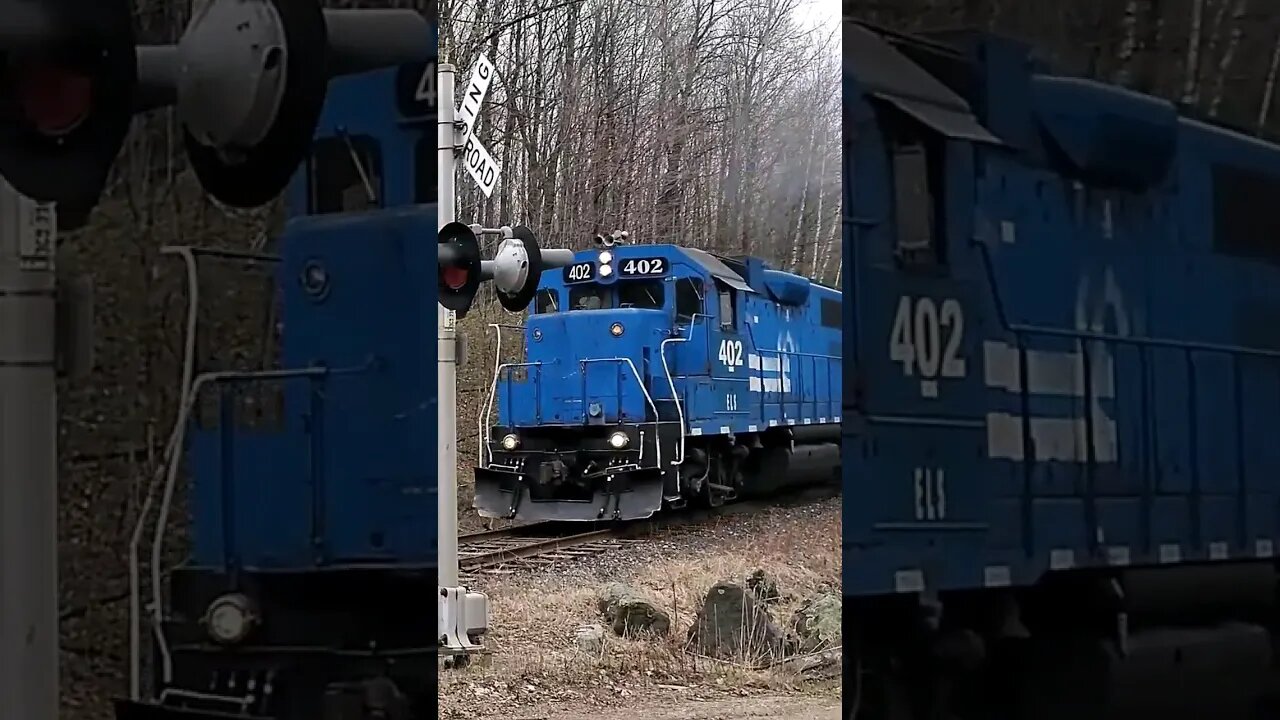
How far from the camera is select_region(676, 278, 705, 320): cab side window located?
13.1 metres

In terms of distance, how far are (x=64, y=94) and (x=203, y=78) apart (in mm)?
231

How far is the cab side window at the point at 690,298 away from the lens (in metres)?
13.1

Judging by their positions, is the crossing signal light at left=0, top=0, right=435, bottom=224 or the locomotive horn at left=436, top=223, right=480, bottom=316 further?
the locomotive horn at left=436, top=223, right=480, bottom=316

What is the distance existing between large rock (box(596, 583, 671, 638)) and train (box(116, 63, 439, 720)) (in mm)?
5453

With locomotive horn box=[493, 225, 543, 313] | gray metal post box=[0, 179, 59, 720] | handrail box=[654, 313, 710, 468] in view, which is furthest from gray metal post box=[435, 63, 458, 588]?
handrail box=[654, 313, 710, 468]

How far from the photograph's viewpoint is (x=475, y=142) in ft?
20.5

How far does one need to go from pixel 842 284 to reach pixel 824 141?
21.5m

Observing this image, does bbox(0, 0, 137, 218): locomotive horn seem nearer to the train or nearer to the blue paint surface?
the train

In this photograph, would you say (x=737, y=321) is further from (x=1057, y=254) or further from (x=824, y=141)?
(x=1057, y=254)

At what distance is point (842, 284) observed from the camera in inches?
66.6

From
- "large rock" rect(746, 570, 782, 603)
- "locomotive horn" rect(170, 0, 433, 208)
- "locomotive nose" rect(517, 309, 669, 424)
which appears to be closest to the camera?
"locomotive horn" rect(170, 0, 433, 208)

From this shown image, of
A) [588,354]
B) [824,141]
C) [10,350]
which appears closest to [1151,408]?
[10,350]

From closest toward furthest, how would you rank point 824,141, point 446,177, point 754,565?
point 446,177
point 754,565
point 824,141

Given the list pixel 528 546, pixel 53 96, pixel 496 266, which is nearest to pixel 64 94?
pixel 53 96
